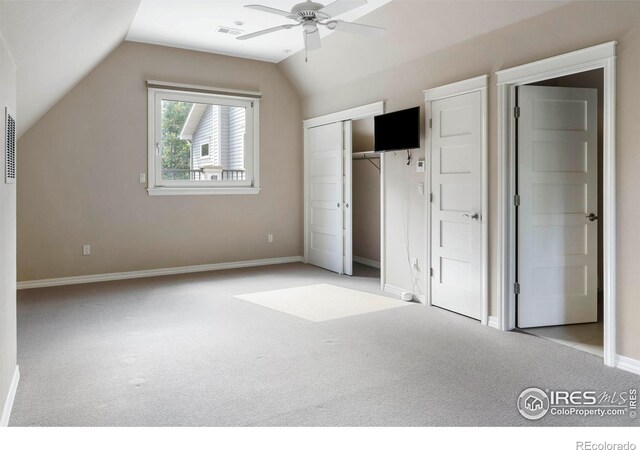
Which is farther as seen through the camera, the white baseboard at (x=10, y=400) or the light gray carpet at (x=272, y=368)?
the light gray carpet at (x=272, y=368)

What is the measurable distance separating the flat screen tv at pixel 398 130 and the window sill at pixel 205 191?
8.08 ft

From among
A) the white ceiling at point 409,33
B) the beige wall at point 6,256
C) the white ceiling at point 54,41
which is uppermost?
the white ceiling at point 409,33

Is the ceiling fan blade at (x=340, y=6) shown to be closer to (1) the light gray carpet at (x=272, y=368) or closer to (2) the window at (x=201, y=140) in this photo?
(1) the light gray carpet at (x=272, y=368)

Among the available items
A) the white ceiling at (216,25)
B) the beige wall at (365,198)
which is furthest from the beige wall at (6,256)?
the beige wall at (365,198)

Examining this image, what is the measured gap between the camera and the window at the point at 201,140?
21.1 ft

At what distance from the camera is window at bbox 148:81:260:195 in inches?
253

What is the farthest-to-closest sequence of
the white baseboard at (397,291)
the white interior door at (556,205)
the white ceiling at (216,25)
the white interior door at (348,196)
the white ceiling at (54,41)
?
the white interior door at (348,196) < the white baseboard at (397,291) < the white ceiling at (216,25) < the white interior door at (556,205) < the white ceiling at (54,41)

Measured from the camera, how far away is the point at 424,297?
5.04 metres

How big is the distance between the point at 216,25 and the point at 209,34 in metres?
0.38

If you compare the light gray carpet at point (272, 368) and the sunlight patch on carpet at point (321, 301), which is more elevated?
the sunlight patch on carpet at point (321, 301)

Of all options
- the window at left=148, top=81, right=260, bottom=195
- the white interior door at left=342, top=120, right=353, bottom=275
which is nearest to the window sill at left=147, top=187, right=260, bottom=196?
the window at left=148, top=81, right=260, bottom=195

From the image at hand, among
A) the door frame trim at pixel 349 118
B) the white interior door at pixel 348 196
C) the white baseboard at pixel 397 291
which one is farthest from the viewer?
the white interior door at pixel 348 196

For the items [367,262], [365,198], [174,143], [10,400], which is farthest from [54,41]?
[367,262]

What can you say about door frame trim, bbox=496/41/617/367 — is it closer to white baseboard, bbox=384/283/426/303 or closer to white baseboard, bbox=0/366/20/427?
white baseboard, bbox=384/283/426/303
